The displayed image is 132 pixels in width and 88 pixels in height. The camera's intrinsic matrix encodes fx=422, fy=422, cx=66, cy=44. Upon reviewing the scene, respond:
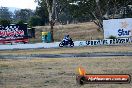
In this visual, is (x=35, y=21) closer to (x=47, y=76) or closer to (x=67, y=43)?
(x=67, y=43)

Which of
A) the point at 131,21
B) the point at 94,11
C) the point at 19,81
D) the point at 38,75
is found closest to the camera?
the point at 19,81

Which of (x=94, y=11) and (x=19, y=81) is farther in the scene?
(x=94, y=11)

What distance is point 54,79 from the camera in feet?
54.9

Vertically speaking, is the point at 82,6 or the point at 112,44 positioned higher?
the point at 82,6

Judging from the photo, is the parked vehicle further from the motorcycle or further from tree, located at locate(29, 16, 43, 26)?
tree, located at locate(29, 16, 43, 26)

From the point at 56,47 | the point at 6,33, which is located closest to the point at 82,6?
the point at 6,33

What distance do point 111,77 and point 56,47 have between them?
33.3 meters

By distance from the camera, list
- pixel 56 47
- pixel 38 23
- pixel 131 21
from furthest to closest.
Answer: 1. pixel 38 23
2. pixel 131 21
3. pixel 56 47

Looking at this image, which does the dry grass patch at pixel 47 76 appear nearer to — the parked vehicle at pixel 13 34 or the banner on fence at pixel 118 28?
the banner on fence at pixel 118 28

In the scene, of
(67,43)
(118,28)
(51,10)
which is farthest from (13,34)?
(118,28)

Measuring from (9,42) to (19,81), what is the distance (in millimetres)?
30365

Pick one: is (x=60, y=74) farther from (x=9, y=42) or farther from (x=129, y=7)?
(x=129, y=7)

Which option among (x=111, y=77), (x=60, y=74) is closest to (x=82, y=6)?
(x=60, y=74)

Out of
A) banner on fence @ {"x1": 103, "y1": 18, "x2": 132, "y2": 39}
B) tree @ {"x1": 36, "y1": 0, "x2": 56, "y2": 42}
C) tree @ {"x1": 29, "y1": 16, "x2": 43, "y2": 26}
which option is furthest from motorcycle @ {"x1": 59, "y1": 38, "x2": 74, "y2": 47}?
tree @ {"x1": 29, "y1": 16, "x2": 43, "y2": 26}
